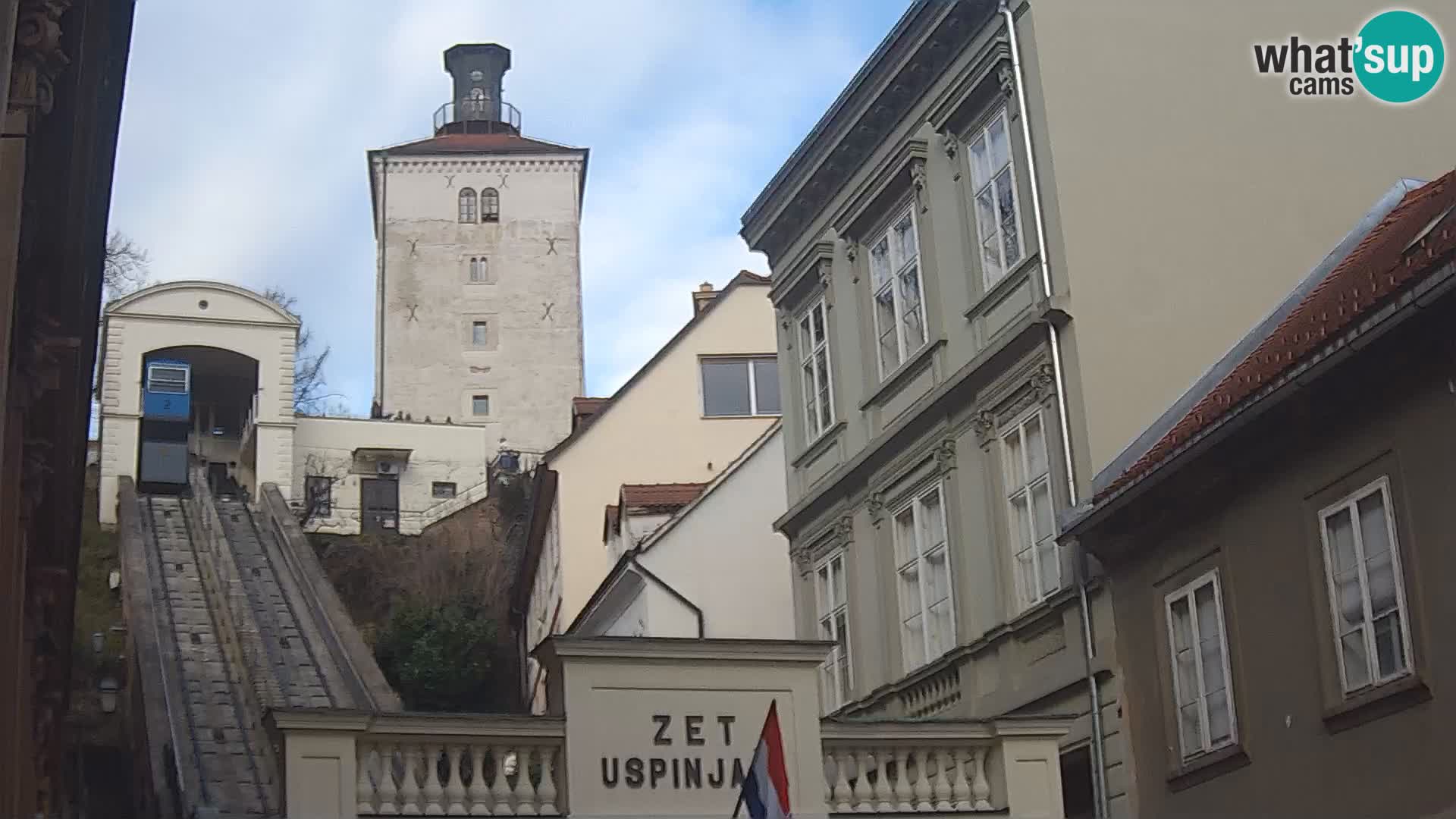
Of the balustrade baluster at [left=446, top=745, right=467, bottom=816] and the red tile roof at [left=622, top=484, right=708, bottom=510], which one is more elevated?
the red tile roof at [left=622, top=484, right=708, bottom=510]

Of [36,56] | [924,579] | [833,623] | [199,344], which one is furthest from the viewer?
[199,344]

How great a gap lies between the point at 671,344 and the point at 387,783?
26679mm

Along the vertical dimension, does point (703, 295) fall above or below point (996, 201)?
above

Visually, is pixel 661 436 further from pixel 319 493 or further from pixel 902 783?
pixel 319 493

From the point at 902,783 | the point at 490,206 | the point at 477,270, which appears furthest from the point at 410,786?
the point at 490,206

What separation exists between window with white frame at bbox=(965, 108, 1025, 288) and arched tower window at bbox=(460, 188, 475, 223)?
215ft

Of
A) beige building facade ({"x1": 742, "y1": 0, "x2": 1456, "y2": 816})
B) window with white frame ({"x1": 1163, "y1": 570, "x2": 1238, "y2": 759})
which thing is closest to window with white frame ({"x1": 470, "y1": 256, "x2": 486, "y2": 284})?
beige building facade ({"x1": 742, "y1": 0, "x2": 1456, "y2": 816})

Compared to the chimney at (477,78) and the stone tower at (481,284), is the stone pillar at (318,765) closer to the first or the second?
the stone tower at (481,284)

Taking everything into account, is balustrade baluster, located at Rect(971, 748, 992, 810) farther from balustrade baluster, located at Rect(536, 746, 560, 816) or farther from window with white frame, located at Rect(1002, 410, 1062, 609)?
balustrade baluster, located at Rect(536, 746, 560, 816)

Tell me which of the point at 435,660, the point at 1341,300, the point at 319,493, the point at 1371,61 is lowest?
the point at 1341,300

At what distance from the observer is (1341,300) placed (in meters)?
16.5

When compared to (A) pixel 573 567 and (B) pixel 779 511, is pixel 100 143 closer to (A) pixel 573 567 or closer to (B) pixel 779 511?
(B) pixel 779 511

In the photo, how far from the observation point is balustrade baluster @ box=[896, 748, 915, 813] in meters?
16.3

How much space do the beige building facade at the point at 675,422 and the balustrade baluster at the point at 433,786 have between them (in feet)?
82.0
